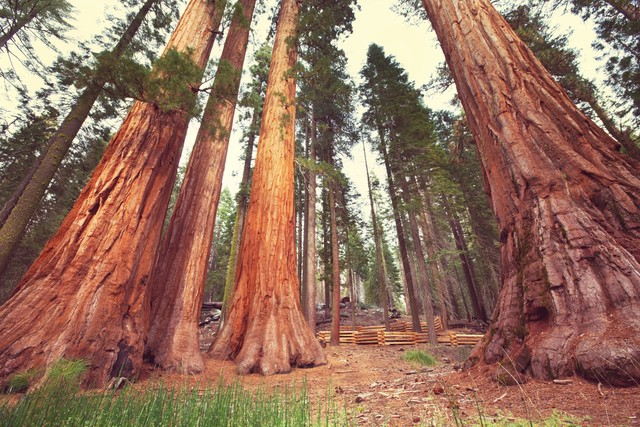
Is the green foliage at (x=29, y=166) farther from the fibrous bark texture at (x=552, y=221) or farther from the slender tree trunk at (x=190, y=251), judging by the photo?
the fibrous bark texture at (x=552, y=221)

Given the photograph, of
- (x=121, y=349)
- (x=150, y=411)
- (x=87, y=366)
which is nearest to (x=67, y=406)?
(x=150, y=411)

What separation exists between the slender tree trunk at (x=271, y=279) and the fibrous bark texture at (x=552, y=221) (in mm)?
2710

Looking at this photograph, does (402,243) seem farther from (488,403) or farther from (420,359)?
(488,403)

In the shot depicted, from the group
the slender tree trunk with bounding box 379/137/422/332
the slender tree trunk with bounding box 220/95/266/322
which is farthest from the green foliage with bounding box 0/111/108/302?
the slender tree trunk with bounding box 379/137/422/332

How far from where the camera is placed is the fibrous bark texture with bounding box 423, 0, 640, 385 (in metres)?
1.80

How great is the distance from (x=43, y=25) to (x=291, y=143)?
10.3m

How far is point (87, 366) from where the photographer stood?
279cm

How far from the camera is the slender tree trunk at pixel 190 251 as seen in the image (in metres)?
4.11

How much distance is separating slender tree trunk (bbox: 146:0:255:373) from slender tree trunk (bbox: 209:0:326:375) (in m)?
0.65

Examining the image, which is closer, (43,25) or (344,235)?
(43,25)

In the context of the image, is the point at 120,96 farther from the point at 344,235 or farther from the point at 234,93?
the point at 344,235

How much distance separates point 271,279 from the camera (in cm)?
484

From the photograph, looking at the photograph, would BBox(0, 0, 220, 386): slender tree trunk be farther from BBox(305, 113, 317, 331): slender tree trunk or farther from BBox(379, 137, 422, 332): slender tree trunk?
BBox(379, 137, 422, 332): slender tree trunk

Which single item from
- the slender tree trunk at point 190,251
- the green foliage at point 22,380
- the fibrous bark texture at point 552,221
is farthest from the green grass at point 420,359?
the green foliage at point 22,380
